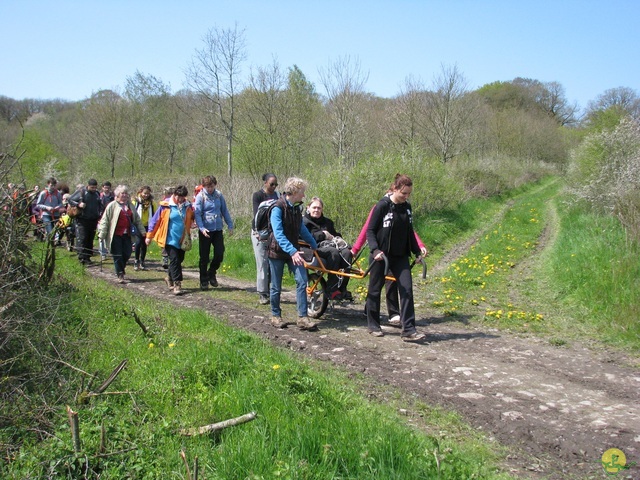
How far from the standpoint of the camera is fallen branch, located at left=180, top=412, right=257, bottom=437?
396 cm

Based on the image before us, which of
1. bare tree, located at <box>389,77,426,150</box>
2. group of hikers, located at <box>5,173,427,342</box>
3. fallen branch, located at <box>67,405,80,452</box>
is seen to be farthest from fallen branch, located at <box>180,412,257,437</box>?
bare tree, located at <box>389,77,426,150</box>

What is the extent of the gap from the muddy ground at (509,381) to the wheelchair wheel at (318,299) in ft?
0.71

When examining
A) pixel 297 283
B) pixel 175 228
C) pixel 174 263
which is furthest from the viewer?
pixel 174 263

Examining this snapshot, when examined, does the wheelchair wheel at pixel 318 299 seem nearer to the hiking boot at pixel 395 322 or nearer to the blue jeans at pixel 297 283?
the blue jeans at pixel 297 283

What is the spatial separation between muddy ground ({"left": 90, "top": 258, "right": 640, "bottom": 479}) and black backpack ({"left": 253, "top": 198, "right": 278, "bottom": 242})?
133 centimetres

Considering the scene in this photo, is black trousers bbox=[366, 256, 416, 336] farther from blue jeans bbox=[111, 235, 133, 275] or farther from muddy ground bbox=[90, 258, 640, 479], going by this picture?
blue jeans bbox=[111, 235, 133, 275]

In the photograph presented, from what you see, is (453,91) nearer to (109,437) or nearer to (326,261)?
(326,261)

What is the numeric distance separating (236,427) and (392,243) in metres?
3.95

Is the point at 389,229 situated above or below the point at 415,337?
above

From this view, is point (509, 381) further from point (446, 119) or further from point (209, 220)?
point (446, 119)

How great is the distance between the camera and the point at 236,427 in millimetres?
3992

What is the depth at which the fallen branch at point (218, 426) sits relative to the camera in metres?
3.96

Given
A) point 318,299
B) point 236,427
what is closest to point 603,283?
point 318,299

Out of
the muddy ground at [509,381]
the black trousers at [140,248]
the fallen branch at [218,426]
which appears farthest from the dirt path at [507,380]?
the black trousers at [140,248]
